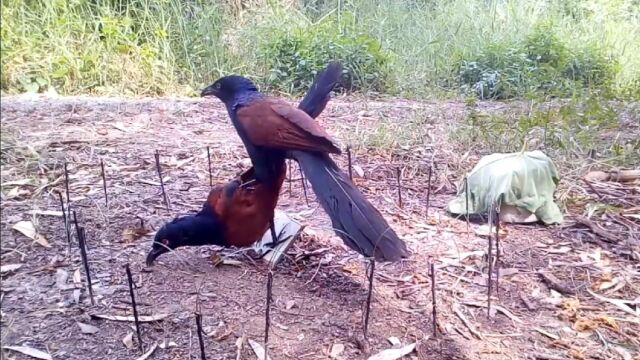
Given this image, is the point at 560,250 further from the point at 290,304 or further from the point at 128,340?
the point at 128,340

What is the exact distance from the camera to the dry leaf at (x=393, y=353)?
86cm

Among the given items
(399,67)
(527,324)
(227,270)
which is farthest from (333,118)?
(527,324)

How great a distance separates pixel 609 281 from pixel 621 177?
1.73ft

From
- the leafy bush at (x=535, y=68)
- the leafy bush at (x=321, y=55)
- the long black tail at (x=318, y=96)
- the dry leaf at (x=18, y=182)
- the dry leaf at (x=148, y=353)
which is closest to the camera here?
the dry leaf at (x=18, y=182)

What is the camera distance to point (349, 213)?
971 mm

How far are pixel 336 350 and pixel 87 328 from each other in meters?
0.32

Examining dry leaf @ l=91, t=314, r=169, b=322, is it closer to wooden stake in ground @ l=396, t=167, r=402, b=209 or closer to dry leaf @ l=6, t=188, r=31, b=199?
dry leaf @ l=6, t=188, r=31, b=199

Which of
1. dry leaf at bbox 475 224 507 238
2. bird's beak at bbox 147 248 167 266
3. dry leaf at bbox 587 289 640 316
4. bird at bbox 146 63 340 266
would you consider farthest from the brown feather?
dry leaf at bbox 587 289 640 316

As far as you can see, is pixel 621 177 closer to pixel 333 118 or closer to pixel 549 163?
pixel 549 163

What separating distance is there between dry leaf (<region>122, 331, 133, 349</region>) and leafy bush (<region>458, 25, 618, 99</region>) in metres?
1.63

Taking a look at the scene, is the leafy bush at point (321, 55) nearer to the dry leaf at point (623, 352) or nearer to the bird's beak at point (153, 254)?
the bird's beak at point (153, 254)

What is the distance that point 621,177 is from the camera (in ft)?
5.12

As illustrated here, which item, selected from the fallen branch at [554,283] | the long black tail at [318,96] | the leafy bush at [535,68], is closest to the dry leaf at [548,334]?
the fallen branch at [554,283]

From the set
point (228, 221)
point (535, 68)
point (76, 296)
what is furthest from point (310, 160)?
point (535, 68)
